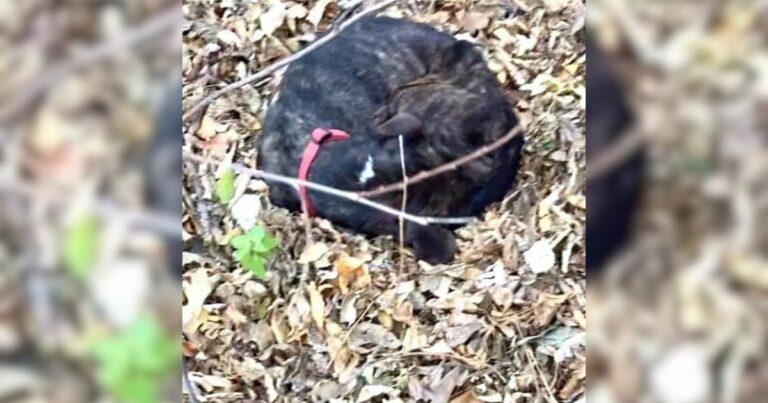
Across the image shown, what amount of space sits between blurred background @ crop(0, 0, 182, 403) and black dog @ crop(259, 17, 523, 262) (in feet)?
1.53

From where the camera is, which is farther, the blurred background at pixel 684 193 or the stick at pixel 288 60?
the stick at pixel 288 60

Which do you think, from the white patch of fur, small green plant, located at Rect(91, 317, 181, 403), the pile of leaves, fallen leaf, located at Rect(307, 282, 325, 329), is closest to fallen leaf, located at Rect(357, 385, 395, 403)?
the pile of leaves

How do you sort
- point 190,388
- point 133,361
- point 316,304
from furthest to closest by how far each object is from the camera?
point 316,304 < point 190,388 < point 133,361

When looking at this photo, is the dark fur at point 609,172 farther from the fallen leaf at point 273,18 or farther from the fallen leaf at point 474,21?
the fallen leaf at point 273,18

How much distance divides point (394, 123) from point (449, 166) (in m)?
0.12

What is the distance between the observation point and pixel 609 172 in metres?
0.81

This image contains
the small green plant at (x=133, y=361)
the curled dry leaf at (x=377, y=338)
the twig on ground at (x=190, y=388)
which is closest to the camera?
the small green plant at (x=133, y=361)

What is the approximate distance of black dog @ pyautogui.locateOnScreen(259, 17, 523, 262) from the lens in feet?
4.34

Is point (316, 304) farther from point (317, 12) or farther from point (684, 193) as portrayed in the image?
point (684, 193)

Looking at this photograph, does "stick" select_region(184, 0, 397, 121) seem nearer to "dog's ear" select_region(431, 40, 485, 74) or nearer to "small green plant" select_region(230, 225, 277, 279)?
"dog's ear" select_region(431, 40, 485, 74)

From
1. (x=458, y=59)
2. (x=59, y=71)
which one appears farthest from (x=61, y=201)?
(x=458, y=59)

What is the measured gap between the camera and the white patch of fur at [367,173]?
4.36 ft

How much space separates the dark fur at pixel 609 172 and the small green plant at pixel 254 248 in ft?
2.13

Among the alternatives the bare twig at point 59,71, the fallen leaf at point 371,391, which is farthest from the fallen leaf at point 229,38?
the fallen leaf at point 371,391
